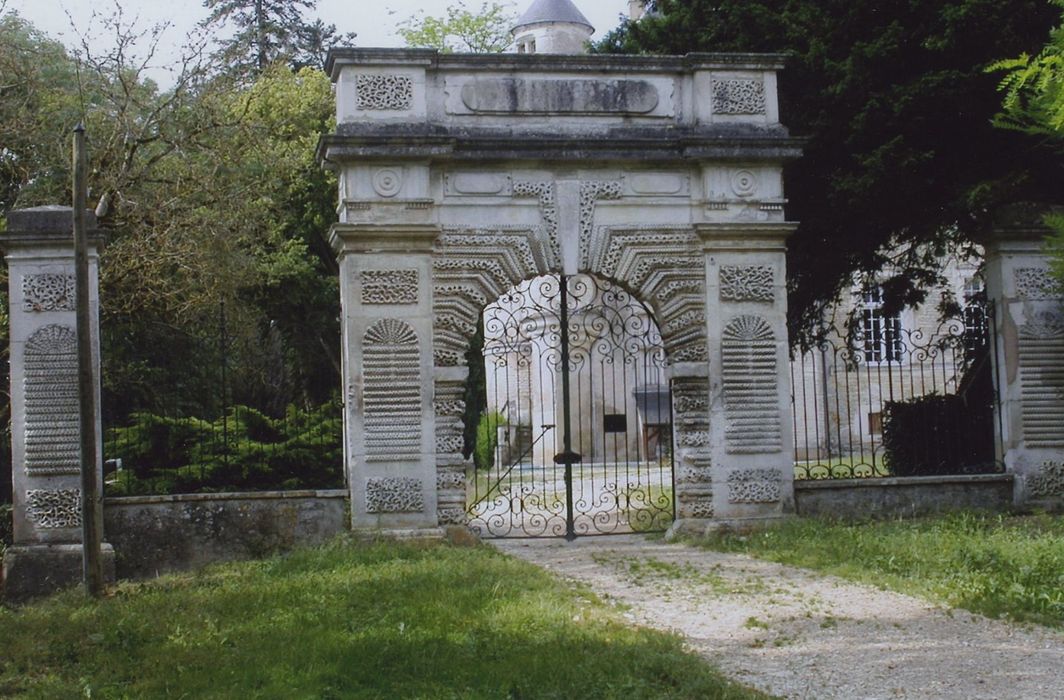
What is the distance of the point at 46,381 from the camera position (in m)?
11.0

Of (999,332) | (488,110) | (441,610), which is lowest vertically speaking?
(441,610)

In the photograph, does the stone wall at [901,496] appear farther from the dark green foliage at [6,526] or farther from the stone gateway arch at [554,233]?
the dark green foliage at [6,526]

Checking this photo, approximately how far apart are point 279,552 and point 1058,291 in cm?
771

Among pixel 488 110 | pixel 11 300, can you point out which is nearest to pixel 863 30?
pixel 488 110

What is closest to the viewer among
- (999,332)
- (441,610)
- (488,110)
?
(441,610)

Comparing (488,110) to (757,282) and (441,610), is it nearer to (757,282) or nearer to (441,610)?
(757,282)

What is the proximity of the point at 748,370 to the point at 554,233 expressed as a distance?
7.35 ft

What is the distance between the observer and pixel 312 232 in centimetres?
2770

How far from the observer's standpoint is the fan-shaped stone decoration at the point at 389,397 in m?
11.7

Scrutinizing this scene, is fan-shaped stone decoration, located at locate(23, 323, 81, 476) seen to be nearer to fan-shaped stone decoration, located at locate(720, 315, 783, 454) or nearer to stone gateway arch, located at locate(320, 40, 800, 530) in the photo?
stone gateway arch, located at locate(320, 40, 800, 530)

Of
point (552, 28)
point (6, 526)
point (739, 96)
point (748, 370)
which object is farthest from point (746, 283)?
point (552, 28)

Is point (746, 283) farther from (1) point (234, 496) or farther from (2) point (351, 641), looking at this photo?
(2) point (351, 641)

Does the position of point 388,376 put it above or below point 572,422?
above

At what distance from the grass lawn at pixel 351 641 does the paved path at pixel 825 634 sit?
402 millimetres
